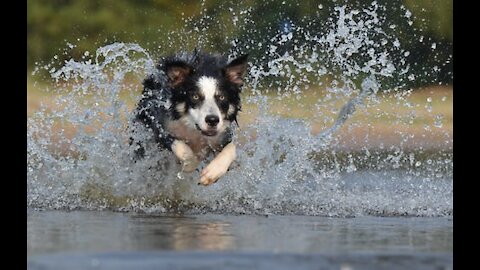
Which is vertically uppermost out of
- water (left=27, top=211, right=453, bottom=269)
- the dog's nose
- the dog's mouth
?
the dog's nose

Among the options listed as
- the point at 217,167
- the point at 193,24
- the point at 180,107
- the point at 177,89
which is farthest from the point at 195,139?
the point at 193,24

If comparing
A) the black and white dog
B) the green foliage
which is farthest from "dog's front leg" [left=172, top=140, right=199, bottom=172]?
the green foliage

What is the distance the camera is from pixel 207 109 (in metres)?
9.84

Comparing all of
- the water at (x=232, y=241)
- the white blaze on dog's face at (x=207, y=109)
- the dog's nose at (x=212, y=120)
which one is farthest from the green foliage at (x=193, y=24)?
the water at (x=232, y=241)

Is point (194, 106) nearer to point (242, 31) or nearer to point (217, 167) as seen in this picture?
point (217, 167)

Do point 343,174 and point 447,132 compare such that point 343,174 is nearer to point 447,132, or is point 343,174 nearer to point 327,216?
point 327,216

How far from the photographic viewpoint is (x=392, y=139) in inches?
673

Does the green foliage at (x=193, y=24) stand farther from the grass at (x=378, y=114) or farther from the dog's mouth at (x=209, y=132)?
the dog's mouth at (x=209, y=132)

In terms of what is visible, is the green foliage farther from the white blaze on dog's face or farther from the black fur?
the white blaze on dog's face

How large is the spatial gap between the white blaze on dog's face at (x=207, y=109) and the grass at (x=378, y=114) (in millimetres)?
5624

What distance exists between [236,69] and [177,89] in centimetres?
50

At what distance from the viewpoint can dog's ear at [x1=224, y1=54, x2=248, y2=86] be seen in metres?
10.1

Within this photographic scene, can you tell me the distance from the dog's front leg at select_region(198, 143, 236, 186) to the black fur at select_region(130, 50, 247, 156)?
0.37 meters

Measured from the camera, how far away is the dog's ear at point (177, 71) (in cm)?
1009
